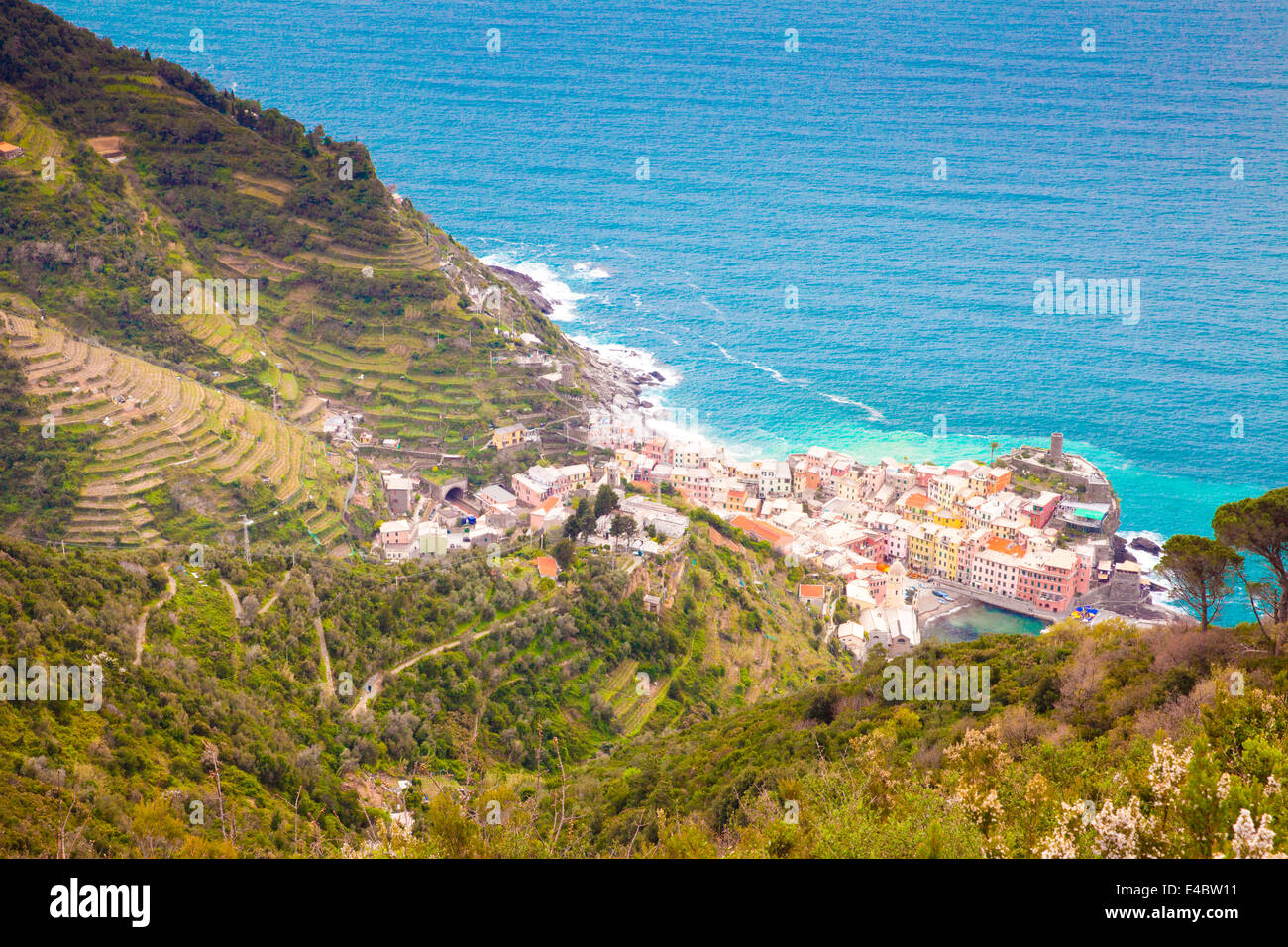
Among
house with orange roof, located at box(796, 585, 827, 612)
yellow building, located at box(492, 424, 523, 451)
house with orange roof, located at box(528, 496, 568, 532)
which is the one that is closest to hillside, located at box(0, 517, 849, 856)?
house with orange roof, located at box(796, 585, 827, 612)

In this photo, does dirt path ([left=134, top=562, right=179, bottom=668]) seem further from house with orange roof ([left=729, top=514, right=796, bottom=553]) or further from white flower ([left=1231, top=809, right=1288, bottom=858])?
house with orange roof ([left=729, top=514, right=796, bottom=553])

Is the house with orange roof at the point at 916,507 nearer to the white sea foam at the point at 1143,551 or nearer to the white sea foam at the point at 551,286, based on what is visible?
the white sea foam at the point at 1143,551

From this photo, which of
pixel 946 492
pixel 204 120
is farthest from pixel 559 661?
pixel 204 120

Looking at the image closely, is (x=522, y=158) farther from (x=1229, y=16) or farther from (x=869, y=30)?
(x=1229, y=16)

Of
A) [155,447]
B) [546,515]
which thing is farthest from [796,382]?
[155,447]

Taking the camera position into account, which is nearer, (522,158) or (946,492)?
(946,492)

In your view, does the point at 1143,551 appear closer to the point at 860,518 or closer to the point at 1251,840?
the point at 860,518

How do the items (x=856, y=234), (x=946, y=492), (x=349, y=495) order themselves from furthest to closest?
1. (x=856, y=234)
2. (x=946, y=492)
3. (x=349, y=495)
